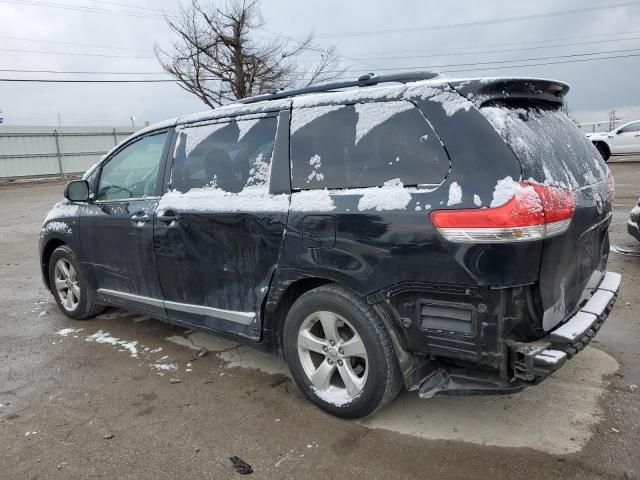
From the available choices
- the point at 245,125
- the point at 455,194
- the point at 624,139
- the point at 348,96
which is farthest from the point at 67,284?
the point at 624,139

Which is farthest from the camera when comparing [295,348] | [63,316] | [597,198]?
[63,316]

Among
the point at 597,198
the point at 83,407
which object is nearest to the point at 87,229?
the point at 83,407

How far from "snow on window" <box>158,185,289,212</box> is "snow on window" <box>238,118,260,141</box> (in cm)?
39

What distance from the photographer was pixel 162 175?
405 cm

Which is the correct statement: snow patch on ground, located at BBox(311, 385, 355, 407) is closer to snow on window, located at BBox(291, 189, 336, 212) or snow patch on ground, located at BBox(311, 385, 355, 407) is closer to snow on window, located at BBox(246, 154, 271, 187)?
snow on window, located at BBox(291, 189, 336, 212)

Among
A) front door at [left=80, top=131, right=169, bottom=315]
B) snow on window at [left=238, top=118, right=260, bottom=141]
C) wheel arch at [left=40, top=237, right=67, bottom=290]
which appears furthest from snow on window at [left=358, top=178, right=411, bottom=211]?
wheel arch at [left=40, top=237, right=67, bottom=290]

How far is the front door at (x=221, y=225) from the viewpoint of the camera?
10.9 ft

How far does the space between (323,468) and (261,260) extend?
126 centimetres

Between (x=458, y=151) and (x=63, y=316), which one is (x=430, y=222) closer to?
(x=458, y=151)

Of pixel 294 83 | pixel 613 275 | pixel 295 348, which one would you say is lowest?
pixel 295 348

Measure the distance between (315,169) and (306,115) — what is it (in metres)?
0.36

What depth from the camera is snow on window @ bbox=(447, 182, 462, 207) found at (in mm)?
2510

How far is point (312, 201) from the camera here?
3.03 meters

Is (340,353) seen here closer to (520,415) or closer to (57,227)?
(520,415)
